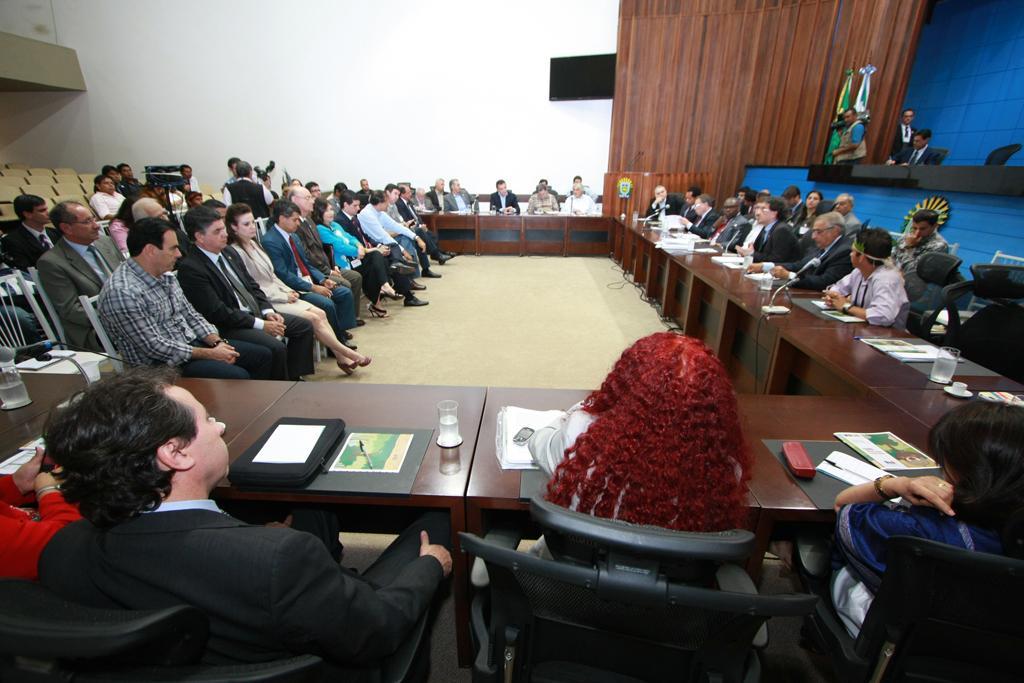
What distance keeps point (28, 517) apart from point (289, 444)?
577 millimetres

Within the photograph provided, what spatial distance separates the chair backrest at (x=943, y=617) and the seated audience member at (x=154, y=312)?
8.70 ft

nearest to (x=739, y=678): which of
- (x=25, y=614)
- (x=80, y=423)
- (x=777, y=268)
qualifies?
(x=25, y=614)

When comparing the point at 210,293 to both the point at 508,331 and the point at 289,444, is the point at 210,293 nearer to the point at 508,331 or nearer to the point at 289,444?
the point at 289,444

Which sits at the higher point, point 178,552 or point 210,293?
point 178,552

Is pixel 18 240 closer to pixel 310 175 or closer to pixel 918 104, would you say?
pixel 310 175

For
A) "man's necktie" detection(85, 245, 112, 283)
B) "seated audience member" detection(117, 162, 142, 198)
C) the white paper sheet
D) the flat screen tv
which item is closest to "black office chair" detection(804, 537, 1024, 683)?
the white paper sheet

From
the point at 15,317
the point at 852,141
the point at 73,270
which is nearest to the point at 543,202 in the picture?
the point at 852,141

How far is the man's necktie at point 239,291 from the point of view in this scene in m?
2.89

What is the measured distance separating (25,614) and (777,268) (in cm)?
409

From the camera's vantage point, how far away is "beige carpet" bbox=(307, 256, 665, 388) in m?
3.45

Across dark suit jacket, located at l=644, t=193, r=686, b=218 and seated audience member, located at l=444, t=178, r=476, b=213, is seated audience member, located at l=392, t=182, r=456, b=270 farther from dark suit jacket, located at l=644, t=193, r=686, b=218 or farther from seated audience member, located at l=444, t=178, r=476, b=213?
dark suit jacket, located at l=644, t=193, r=686, b=218

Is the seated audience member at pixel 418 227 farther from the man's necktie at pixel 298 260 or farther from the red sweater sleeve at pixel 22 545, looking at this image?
the red sweater sleeve at pixel 22 545

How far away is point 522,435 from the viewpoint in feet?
4.65

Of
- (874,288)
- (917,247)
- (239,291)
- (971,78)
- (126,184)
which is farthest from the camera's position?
(126,184)
